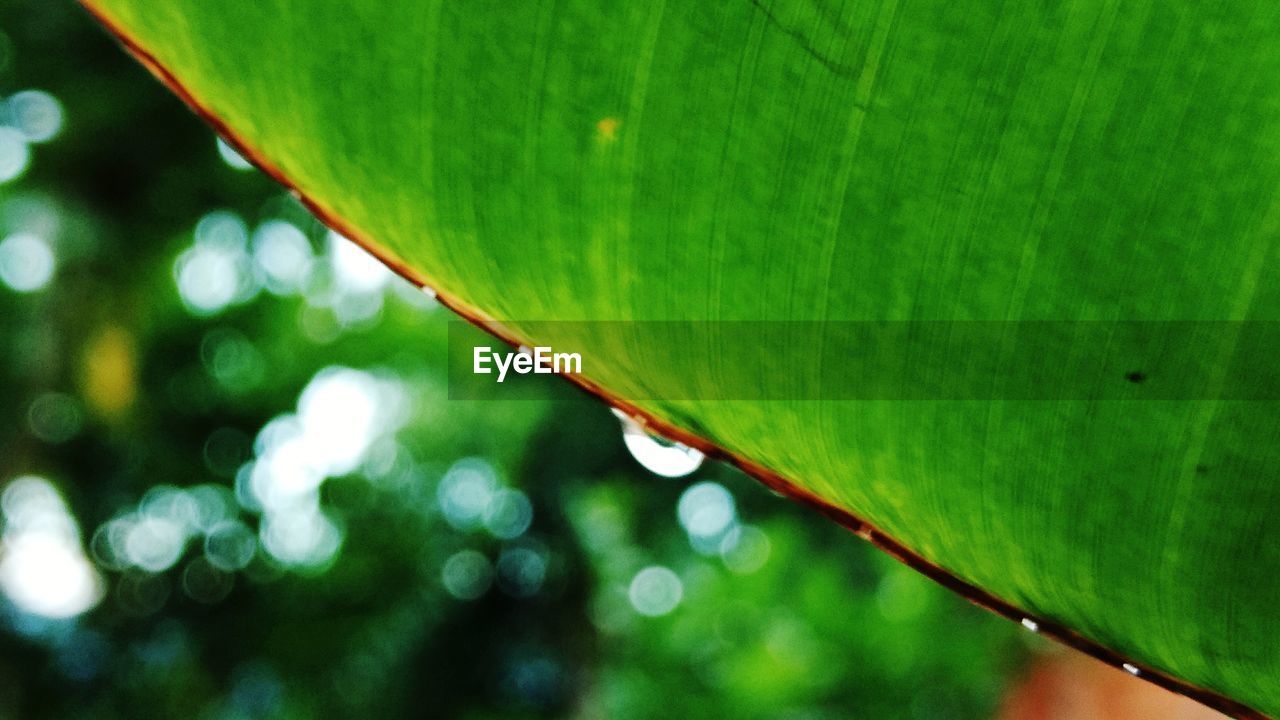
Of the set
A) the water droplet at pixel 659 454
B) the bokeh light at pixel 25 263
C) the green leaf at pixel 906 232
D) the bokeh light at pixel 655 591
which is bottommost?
the bokeh light at pixel 655 591

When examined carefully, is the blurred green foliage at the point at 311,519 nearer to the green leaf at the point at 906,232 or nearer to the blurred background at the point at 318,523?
the blurred background at the point at 318,523

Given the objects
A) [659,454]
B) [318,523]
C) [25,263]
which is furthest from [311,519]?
[659,454]

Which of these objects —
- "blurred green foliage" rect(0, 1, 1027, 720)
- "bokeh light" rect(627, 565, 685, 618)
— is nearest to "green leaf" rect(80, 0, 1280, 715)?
"blurred green foliage" rect(0, 1, 1027, 720)

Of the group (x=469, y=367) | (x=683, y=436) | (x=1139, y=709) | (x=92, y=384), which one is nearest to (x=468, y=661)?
(x=469, y=367)

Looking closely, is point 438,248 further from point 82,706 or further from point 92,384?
point 82,706

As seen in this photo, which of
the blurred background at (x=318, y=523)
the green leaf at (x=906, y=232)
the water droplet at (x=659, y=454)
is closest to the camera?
the green leaf at (x=906, y=232)

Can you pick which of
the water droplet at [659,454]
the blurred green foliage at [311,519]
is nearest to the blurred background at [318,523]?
the blurred green foliage at [311,519]
